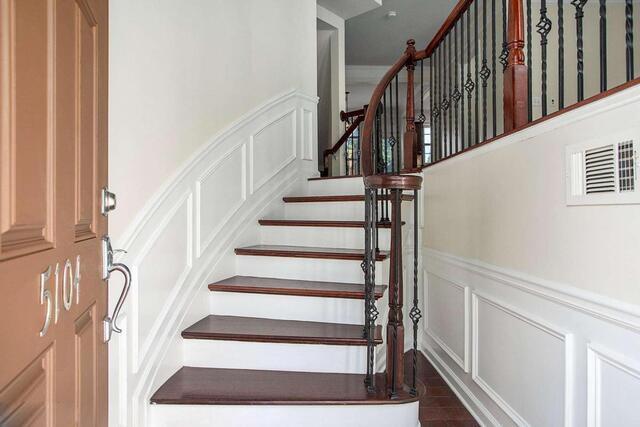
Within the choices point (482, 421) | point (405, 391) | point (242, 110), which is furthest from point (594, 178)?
point (242, 110)

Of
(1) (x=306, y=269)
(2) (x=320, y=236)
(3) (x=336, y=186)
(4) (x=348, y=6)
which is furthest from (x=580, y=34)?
(4) (x=348, y=6)

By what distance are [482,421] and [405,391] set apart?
0.51 meters

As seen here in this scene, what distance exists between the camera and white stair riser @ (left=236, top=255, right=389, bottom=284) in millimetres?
2238

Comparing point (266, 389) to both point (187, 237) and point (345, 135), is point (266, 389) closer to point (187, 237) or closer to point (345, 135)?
point (187, 237)

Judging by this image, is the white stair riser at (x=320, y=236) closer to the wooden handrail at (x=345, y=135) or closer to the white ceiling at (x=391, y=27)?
the wooden handrail at (x=345, y=135)

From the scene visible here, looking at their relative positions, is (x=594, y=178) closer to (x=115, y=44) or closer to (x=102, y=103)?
(x=102, y=103)

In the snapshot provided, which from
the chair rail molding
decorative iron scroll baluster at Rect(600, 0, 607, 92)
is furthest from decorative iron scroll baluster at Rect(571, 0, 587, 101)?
the chair rail molding

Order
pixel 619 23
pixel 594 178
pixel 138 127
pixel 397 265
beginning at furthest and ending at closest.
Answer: pixel 619 23
pixel 397 265
pixel 138 127
pixel 594 178

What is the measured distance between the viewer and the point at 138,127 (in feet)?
4.93

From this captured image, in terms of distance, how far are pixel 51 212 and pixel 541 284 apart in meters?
1.47

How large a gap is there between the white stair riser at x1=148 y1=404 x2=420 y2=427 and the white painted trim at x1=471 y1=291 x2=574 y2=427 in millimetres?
505

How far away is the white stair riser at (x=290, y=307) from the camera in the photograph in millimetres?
2043

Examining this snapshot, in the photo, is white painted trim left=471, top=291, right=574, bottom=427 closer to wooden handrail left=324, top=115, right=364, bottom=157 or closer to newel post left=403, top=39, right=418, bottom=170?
newel post left=403, top=39, right=418, bottom=170

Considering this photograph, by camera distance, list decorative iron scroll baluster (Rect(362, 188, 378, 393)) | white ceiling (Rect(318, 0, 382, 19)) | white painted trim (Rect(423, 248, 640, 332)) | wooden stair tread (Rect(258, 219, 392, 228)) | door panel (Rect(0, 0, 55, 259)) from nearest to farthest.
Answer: door panel (Rect(0, 0, 55, 259)), white painted trim (Rect(423, 248, 640, 332)), decorative iron scroll baluster (Rect(362, 188, 378, 393)), wooden stair tread (Rect(258, 219, 392, 228)), white ceiling (Rect(318, 0, 382, 19))
